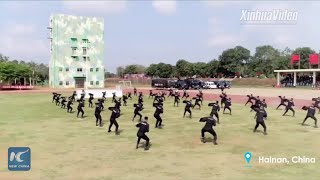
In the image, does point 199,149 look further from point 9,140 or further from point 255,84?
point 255,84

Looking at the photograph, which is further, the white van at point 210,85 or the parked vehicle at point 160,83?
the white van at point 210,85

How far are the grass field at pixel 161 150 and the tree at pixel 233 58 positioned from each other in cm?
A: 9328

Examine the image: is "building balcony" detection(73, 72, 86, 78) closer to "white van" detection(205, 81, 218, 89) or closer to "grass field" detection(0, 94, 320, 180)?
"white van" detection(205, 81, 218, 89)

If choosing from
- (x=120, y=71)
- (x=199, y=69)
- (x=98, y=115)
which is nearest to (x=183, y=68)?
(x=199, y=69)

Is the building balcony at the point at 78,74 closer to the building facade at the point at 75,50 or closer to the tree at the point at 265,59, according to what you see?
the building facade at the point at 75,50

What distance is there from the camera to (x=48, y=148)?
50.0 ft

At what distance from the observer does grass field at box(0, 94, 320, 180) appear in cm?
1149

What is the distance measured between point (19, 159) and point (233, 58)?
107446mm

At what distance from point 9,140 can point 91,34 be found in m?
67.1

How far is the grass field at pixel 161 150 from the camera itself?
452 inches

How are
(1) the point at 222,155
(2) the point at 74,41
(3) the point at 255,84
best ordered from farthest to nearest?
(3) the point at 255,84 → (2) the point at 74,41 → (1) the point at 222,155

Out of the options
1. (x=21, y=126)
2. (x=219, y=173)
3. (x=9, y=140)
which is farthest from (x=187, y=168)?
(x=21, y=126)

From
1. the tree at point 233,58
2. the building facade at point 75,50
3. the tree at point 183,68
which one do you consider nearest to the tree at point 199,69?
the tree at point 183,68

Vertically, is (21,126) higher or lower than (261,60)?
lower
